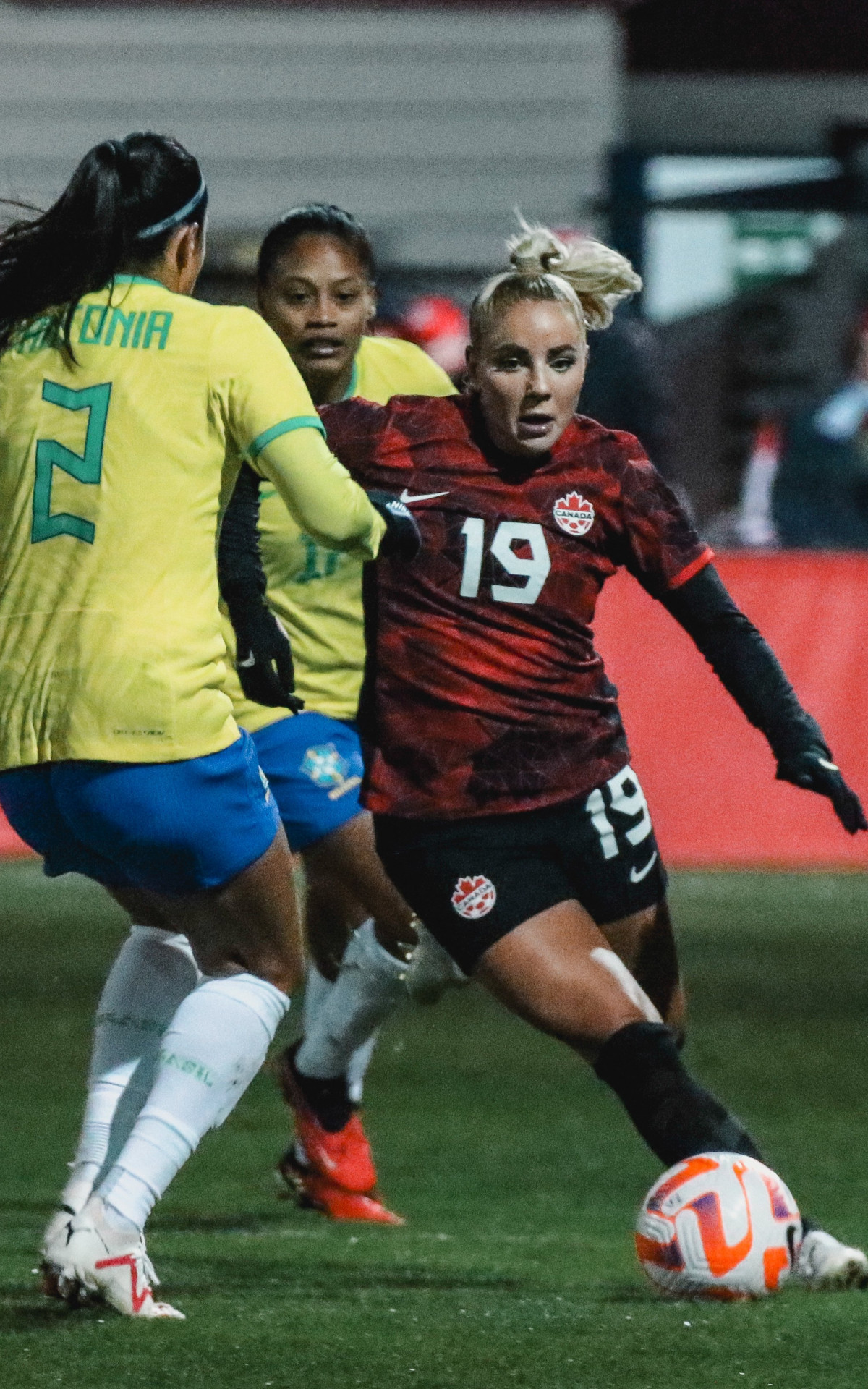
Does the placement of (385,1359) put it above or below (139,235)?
below

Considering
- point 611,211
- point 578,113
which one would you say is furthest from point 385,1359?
point 578,113

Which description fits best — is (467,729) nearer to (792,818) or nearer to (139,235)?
(139,235)

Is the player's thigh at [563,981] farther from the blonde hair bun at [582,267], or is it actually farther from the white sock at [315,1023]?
the white sock at [315,1023]

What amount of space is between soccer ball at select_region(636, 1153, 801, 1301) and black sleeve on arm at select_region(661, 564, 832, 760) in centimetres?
76

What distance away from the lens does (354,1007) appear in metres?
5.92

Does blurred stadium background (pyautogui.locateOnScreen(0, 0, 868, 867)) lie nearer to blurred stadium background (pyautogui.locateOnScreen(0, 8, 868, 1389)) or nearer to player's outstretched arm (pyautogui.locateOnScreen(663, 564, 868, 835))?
blurred stadium background (pyautogui.locateOnScreen(0, 8, 868, 1389))

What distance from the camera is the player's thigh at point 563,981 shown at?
4578 millimetres

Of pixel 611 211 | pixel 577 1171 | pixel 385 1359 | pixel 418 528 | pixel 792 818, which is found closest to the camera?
pixel 385 1359

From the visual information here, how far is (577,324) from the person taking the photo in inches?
191

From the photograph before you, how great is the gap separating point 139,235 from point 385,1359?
1.87 meters

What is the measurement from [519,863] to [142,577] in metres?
0.92

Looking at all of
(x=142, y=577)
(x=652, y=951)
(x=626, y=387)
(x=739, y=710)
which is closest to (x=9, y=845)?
(x=739, y=710)

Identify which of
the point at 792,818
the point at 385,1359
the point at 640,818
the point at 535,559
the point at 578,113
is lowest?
the point at 792,818

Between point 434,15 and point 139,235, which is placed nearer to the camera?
point 139,235
